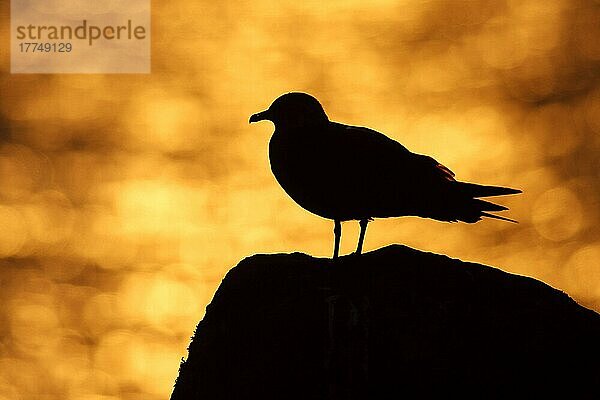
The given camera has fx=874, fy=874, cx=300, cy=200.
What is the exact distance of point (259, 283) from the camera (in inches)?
354

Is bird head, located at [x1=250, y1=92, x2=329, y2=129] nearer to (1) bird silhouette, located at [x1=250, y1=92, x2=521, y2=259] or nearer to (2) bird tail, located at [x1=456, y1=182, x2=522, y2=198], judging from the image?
(1) bird silhouette, located at [x1=250, y1=92, x2=521, y2=259]

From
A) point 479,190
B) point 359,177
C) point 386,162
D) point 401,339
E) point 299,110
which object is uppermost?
point 299,110

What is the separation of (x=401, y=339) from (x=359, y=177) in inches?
87.4

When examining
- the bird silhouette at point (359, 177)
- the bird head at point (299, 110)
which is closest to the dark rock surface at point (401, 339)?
the bird silhouette at point (359, 177)

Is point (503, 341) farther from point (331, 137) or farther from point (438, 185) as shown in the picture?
point (331, 137)

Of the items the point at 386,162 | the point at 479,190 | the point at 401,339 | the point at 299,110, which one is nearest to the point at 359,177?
the point at 386,162

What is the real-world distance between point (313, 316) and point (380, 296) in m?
0.66

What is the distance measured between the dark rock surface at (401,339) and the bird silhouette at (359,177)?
2.17 ft

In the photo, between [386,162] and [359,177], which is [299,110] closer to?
[359,177]

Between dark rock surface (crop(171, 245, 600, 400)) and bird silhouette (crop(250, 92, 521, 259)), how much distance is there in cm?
66

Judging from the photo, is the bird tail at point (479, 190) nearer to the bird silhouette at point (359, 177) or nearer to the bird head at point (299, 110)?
the bird silhouette at point (359, 177)

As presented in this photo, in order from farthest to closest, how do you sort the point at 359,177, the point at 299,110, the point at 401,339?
the point at 299,110
the point at 359,177
the point at 401,339

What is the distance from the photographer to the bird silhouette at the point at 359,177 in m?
9.23

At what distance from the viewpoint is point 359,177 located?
934cm
